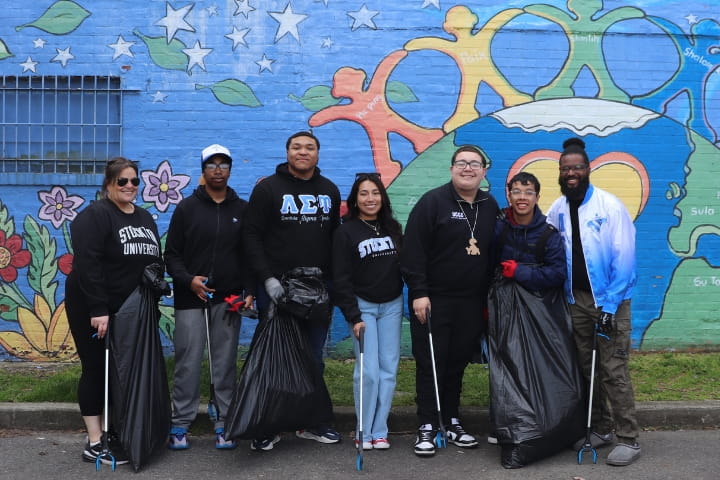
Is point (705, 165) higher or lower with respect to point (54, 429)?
higher

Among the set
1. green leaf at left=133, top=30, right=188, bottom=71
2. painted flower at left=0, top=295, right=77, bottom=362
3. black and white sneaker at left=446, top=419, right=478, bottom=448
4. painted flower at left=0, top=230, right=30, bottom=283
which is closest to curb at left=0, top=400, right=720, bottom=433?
black and white sneaker at left=446, top=419, right=478, bottom=448

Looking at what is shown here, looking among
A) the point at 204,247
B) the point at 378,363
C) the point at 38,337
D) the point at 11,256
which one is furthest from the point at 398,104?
the point at 38,337

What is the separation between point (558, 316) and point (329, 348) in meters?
2.69

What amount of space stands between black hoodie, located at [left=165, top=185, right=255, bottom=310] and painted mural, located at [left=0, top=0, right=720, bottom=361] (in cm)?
203

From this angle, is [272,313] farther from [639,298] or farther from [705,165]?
[705,165]

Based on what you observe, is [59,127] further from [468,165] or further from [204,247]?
[468,165]

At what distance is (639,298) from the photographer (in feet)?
23.0

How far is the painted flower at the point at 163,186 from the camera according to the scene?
22.2 ft

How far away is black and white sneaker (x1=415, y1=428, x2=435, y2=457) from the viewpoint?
4.67m

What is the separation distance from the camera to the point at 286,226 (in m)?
4.82

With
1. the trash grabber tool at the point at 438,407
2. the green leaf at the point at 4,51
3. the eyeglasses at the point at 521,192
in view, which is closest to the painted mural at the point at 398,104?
the green leaf at the point at 4,51

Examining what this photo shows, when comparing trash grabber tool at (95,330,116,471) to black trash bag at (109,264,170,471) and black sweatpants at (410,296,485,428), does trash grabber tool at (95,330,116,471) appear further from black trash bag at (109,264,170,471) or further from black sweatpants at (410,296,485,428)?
black sweatpants at (410,296,485,428)

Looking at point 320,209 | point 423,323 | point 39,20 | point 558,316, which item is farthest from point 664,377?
point 39,20

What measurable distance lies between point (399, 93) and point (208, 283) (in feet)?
9.77
